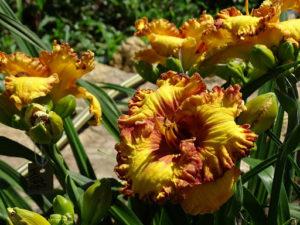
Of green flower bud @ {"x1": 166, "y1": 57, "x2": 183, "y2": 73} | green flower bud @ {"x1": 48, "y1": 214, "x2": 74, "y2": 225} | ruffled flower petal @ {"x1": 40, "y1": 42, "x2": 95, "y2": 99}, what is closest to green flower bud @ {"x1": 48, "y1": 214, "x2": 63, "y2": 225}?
green flower bud @ {"x1": 48, "y1": 214, "x2": 74, "y2": 225}

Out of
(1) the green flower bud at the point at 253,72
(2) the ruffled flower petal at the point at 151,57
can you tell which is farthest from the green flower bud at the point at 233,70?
(2) the ruffled flower petal at the point at 151,57

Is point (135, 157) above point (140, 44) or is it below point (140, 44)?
above

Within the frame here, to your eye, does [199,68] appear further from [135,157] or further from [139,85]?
[139,85]

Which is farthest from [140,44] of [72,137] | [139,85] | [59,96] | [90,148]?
[59,96]

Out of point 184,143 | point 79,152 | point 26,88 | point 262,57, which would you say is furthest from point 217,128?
point 79,152

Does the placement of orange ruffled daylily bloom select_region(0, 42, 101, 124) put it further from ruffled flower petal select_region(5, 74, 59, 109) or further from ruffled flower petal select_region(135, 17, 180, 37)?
ruffled flower petal select_region(135, 17, 180, 37)
